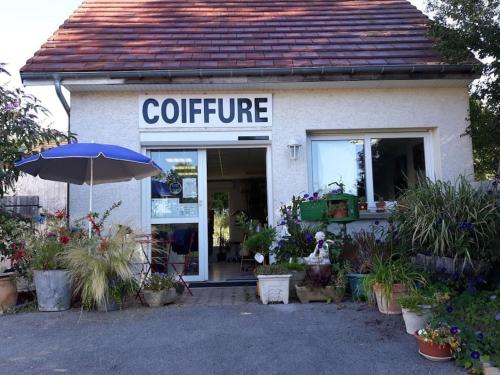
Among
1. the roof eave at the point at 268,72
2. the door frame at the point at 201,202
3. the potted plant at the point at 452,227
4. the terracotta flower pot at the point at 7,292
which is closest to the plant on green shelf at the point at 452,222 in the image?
the potted plant at the point at 452,227

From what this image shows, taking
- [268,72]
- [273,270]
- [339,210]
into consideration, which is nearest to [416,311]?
[273,270]

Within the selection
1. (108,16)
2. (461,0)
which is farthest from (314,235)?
(108,16)

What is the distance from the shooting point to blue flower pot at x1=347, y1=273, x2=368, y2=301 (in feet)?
18.7

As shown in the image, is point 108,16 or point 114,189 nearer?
point 114,189

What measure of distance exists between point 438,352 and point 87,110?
19.8ft

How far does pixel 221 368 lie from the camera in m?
3.68

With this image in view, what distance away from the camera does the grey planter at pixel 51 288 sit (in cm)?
555

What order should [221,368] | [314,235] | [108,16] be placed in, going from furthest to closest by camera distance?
1. [108,16]
2. [314,235]
3. [221,368]

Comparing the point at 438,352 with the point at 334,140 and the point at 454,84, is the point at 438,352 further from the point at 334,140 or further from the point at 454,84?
the point at 454,84

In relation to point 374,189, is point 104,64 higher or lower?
higher

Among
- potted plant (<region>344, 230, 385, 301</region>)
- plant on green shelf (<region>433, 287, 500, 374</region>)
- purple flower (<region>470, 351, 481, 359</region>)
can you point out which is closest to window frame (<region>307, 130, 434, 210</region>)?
potted plant (<region>344, 230, 385, 301</region>)

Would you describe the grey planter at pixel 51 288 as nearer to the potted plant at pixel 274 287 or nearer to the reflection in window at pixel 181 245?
the reflection in window at pixel 181 245

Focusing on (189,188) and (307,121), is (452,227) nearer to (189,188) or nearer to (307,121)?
(307,121)

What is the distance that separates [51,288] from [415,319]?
13.7 ft
